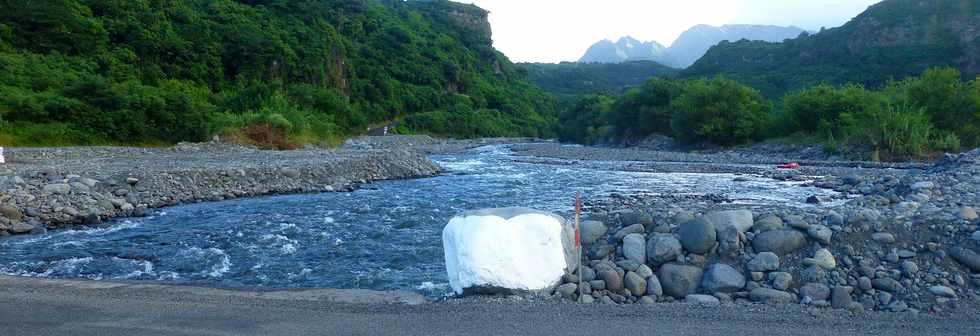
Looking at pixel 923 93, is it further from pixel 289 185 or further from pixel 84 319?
pixel 84 319

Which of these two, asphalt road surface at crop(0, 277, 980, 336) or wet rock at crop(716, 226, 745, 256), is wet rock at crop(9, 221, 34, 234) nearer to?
asphalt road surface at crop(0, 277, 980, 336)

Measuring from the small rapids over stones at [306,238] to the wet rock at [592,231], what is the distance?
221 centimetres

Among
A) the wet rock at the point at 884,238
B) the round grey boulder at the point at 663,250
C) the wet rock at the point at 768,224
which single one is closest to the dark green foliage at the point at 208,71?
the round grey boulder at the point at 663,250

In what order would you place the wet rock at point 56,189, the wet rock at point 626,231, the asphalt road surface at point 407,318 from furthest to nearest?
the wet rock at point 56,189, the wet rock at point 626,231, the asphalt road surface at point 407,318

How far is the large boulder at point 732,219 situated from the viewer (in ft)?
28.6

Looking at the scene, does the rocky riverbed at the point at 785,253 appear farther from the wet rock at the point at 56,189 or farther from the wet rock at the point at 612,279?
the wet rock at the point at 56,189

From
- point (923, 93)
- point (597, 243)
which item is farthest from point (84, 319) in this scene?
point (923, 93)

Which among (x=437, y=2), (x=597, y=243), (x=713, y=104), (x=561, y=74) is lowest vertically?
(x=597, y=243)

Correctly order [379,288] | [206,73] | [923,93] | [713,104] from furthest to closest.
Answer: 1. [206,73]
2. [713,104]
3. [923,93]
4. [379,288]

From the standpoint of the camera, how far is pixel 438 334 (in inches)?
226

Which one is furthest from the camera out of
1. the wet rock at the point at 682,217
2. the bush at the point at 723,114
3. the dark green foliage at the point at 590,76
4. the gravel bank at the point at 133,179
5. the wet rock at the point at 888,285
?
the dark green foliage at the point at 590,76

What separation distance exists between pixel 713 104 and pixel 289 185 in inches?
1391

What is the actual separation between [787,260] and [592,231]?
267 centimetres

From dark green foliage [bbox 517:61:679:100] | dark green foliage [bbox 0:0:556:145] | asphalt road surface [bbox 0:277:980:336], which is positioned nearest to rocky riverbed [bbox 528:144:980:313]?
asphalt road surface [bbox 0:277:980:336]
